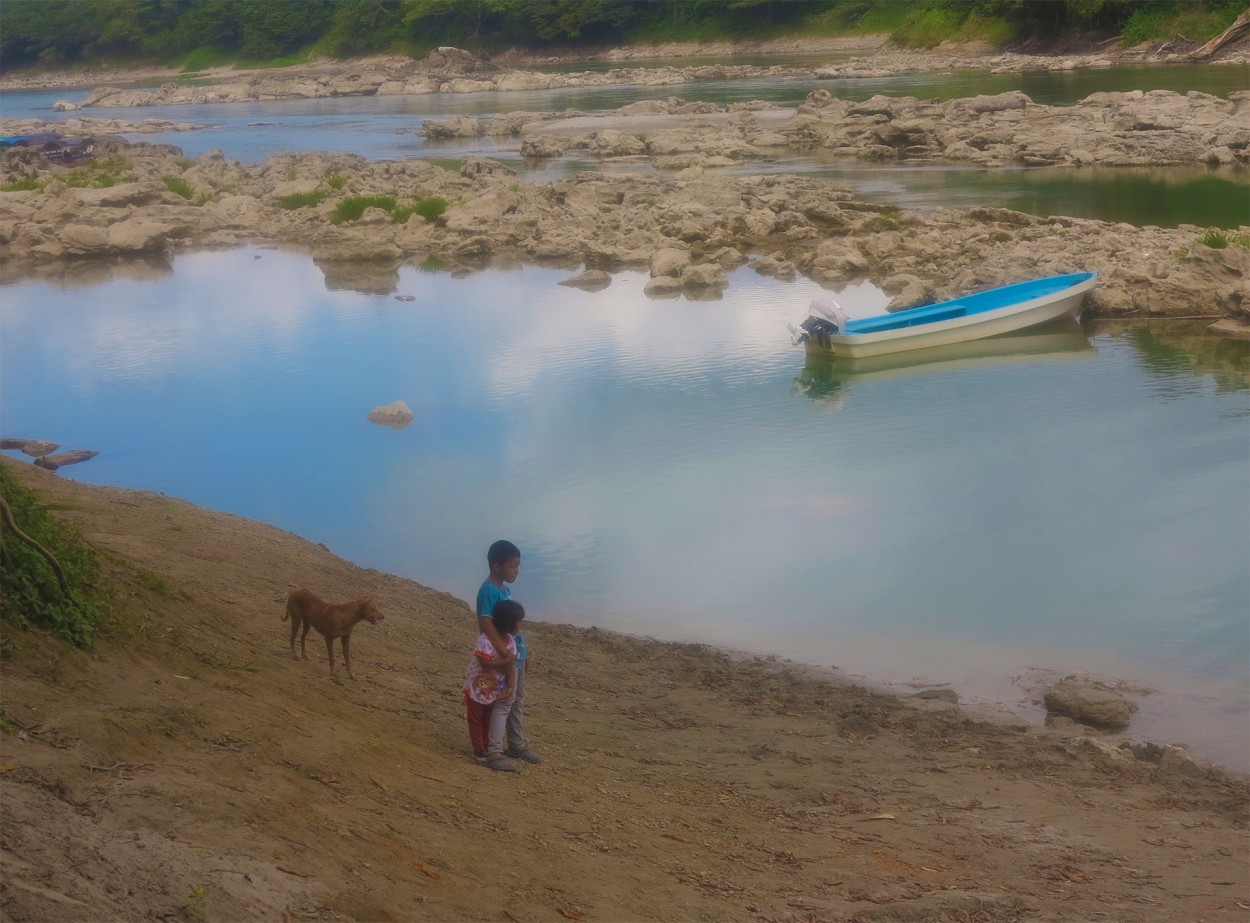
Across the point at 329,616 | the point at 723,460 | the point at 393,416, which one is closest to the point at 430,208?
the point at 393,416

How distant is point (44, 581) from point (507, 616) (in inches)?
68.7

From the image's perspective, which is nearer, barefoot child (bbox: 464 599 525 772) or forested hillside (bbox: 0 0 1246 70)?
barefoot child (bbox: 464 599 525 772)

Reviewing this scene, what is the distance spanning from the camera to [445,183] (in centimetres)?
2978

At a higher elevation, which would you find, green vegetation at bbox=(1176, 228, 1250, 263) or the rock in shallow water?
green vegetation at bbox=(1176, 228, 1250, 263)

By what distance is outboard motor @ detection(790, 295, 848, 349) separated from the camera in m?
15.7

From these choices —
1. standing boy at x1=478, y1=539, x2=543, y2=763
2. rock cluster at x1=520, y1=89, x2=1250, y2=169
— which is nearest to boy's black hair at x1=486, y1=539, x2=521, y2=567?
standing boy at x1=478, y1=539, x2=543, y2=763

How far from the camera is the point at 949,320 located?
52.4ft

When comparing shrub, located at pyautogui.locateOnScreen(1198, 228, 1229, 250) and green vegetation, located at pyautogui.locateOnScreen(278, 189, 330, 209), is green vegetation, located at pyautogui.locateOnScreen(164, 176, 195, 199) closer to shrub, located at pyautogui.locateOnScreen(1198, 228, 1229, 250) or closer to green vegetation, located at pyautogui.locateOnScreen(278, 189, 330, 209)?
green vegetation, located at pyautogui.locateOnScreen(278, 189, 330, 209)

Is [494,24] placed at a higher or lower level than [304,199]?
higher

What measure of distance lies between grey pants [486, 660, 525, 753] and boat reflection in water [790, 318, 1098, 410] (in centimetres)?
1023

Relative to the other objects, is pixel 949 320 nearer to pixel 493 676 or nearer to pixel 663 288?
pixel 663 288

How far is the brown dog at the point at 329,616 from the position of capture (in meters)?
5.64

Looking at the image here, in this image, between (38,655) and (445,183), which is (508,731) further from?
(445,183)

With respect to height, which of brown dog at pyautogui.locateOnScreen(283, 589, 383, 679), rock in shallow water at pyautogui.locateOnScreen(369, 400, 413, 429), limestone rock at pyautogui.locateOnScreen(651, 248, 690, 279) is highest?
limestone rock at pyautogui.locateOnScreen(651, 248, 690, 279)
